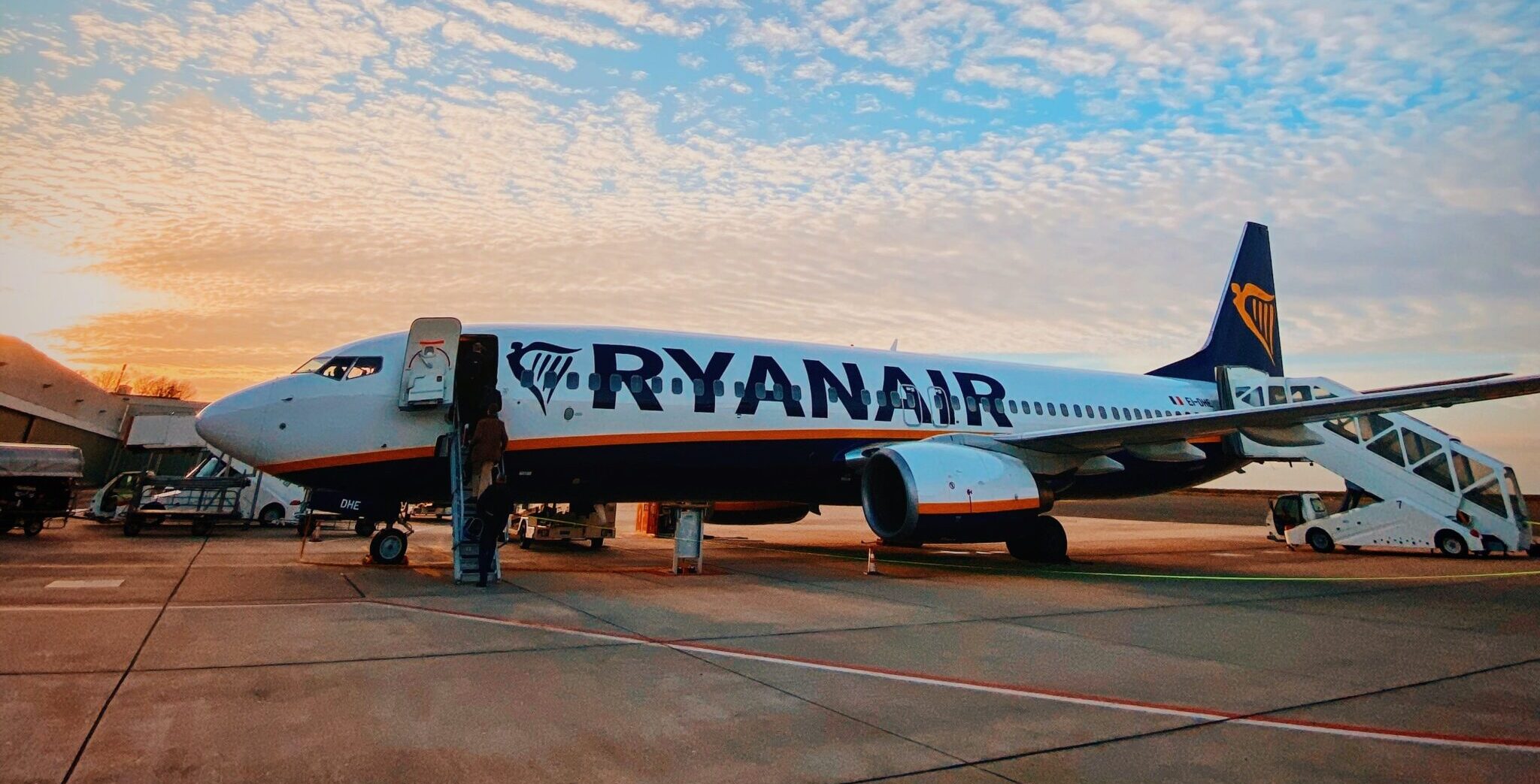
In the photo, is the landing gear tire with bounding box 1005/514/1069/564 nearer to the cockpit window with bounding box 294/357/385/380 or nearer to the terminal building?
the cockpit window with bounding box 294/357/385/380

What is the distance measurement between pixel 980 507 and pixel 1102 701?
7154mm

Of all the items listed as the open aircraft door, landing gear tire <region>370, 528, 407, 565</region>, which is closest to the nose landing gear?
landing gear tire <region>370, 528, 407, 565</region>

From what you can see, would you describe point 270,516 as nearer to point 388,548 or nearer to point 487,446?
point 388,548

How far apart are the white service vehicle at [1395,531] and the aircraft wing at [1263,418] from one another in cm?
459

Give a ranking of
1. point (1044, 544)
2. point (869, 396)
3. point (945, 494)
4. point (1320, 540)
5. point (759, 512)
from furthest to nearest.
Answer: point (1320, 540)
point (759, 512)
point (869, 396)
point (1044, 544)
point (945, 494)

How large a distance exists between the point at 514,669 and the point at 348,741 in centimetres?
158

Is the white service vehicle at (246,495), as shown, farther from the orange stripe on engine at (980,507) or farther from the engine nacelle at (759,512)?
the orange stripe on engine at (980,507)

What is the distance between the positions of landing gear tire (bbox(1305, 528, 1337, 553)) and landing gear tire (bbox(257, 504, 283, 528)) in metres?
25.3

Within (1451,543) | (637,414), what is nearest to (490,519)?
(637,414)

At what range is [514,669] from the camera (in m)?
5.52

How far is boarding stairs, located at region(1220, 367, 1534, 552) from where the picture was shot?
1638cm

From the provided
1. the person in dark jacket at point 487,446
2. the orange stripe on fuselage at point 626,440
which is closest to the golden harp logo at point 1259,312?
the orange stripe on fuselage at point 626,440

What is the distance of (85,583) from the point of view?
28.9 ft

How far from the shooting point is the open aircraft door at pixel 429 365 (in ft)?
36.9
